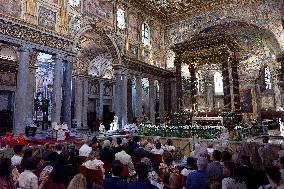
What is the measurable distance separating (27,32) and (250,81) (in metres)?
24.3

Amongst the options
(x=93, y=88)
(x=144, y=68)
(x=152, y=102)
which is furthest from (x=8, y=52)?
(x=152, y=102)

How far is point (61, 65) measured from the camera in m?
16.5

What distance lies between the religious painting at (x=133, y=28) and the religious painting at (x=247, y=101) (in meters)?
14.6

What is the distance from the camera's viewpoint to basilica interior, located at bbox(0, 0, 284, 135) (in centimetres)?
1559

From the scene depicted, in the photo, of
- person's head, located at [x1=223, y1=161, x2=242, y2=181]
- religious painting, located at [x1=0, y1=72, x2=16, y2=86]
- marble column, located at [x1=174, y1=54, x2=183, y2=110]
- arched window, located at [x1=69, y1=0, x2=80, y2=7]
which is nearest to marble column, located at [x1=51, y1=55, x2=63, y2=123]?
arched window, located at [x1=69, y1=0, x2=80, y2=7]

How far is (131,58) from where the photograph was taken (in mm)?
22500

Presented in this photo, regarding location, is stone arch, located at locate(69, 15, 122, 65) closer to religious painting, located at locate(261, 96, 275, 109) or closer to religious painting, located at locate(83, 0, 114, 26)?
religious painting, located at locate(83, 0, 114, 26)

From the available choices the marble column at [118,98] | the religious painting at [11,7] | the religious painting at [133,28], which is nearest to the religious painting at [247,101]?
the religious painting at [133,28]

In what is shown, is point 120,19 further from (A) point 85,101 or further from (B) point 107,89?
(B) point 107,89

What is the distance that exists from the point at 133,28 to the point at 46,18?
9812 millimetres

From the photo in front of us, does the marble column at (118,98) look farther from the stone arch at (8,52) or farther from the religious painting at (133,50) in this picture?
the stone arch at (8,52)

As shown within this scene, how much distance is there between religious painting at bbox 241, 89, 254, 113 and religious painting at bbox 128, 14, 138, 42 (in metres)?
14.6

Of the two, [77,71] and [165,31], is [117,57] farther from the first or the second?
[165,31]

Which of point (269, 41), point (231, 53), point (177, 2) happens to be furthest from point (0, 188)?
point (269, 41)
